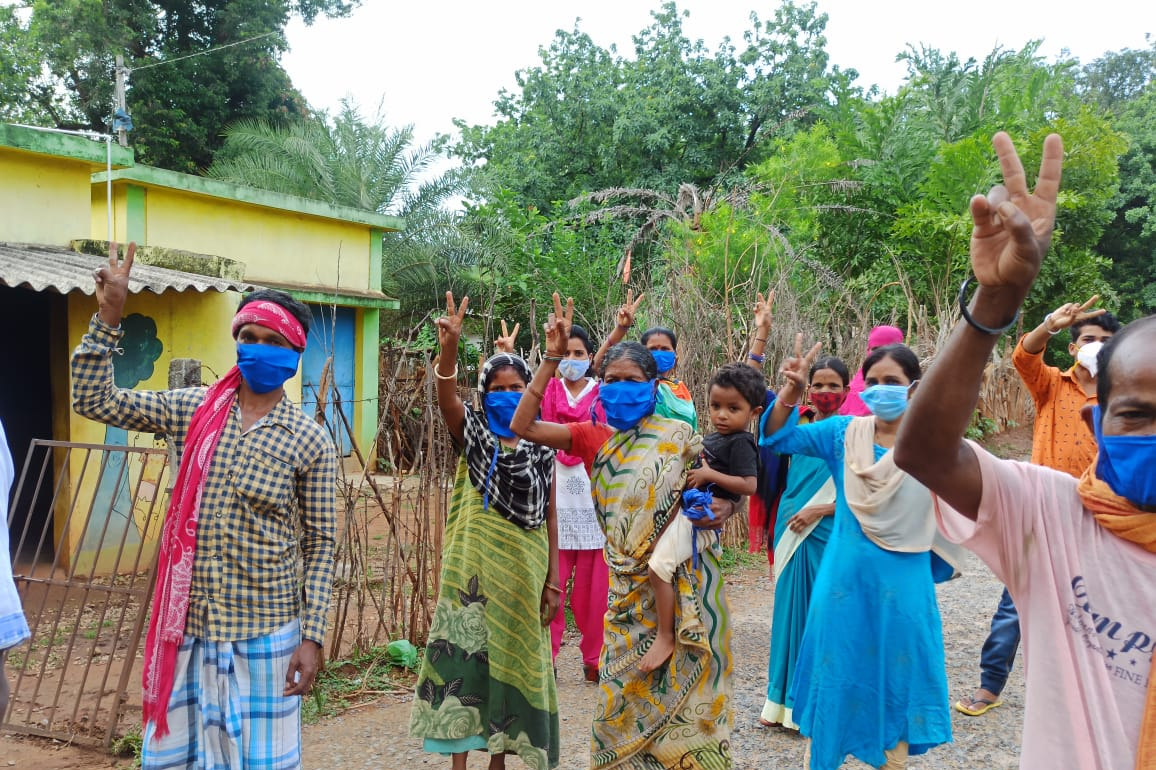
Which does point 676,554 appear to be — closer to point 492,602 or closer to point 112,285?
point 492,602

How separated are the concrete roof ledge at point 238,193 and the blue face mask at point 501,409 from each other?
662cm

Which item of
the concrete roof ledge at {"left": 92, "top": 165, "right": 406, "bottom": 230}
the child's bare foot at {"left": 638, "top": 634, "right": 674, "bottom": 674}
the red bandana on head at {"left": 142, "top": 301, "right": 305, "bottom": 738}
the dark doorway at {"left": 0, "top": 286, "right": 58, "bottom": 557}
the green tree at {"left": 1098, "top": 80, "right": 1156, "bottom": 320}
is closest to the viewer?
the red bandana on head at {"left": 142, "top": 301, "right": 305, "bottom": 738}

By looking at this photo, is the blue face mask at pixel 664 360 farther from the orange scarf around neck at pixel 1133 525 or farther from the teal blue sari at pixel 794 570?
the orange scarf around neck at pixel 1133 525

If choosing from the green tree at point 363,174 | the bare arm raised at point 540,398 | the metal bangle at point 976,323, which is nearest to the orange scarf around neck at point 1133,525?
the metal bangle at point 976,323

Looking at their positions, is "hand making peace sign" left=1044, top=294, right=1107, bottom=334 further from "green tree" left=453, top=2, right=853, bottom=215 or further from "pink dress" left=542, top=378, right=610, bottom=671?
"green tree" left=453, top=2, right=853, bottom=215

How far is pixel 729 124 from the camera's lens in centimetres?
1855

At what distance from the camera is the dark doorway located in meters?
7.79

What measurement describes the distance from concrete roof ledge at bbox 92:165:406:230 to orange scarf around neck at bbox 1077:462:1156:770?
29.3 ft

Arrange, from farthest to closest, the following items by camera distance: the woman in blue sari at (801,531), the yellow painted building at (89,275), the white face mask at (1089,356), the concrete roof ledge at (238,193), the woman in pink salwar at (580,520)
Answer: the concrete roof ledge at (238,193) → the yellow painted building at (89,275) → the woman in pink salwar at (580,520) → the white face mask at (1089,356) → the woman in blue sari at (801,531)

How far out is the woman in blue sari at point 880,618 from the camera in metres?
3.28

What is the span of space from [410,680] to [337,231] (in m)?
8.17

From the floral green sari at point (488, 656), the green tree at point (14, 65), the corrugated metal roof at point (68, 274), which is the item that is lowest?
the floral green sari at point (488, 656)

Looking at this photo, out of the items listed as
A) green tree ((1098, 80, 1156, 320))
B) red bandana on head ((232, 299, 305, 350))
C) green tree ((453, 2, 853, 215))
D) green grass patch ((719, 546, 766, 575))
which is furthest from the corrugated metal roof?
green tree ((1098, 80, 1156, 320))

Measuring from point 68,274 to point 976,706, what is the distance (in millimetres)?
6572
